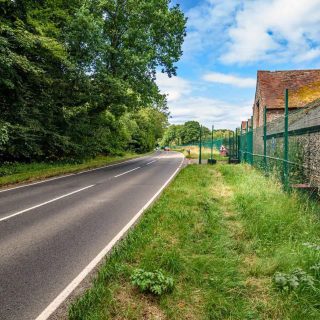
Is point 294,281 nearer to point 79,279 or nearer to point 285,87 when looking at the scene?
point 79,279

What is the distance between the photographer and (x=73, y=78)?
20.9m

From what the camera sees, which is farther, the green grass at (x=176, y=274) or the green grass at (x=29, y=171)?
the green grass at (x=29, y=171)

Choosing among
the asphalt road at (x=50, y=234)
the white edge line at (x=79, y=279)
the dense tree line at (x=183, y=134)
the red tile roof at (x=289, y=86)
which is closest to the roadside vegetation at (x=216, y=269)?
the white edge line at (x=79, y=279)

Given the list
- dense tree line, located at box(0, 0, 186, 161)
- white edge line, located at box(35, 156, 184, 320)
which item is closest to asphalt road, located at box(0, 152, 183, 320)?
white edge line, located at box(35, 156, 184, 320)

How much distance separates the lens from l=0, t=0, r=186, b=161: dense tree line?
16.8 m

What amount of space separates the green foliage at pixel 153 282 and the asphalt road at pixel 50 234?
96cm

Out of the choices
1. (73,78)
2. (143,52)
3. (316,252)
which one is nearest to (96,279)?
(316,252)

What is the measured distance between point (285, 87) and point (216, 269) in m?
23.1

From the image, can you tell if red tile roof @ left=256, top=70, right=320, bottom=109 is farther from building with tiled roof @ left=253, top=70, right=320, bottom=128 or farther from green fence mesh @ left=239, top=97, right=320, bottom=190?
green fence mesh @ left=239, top=97, right=320, bottom=190

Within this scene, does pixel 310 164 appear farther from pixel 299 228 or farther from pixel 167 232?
pixel 167 232

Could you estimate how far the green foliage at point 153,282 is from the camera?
3874 mm

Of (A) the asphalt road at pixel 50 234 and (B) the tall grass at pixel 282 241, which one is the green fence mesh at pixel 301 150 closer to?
(B) the tall grass at pixel 282 241

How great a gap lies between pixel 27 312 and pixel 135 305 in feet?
3.83

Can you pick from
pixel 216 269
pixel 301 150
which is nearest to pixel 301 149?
pixel 301 150
